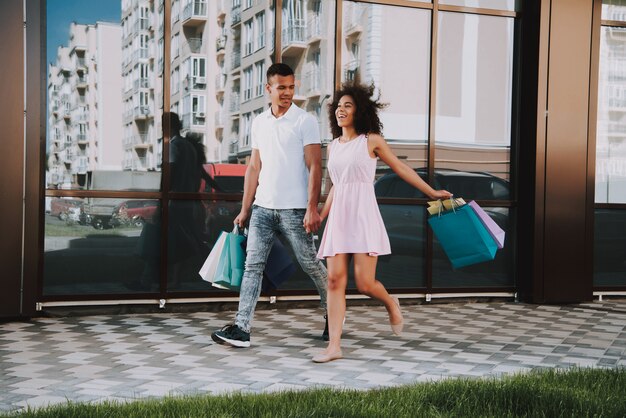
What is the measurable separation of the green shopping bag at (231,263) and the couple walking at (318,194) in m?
0.12

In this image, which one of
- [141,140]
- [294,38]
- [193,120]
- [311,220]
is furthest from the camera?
[294,38]

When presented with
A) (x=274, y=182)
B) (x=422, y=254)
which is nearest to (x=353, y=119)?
(x=274, y=182)

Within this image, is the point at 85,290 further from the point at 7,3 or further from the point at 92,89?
the point at 7,3

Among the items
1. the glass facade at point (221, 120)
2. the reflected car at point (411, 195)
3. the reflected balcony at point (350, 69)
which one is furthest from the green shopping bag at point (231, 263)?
the reflected balcony at point (350, 69)

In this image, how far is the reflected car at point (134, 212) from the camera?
8.00m

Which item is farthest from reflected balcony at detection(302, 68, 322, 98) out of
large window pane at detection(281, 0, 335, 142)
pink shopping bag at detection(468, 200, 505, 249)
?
pink shopping bag at detection(468, 200, 505, 249)

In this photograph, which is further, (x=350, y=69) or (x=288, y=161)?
(x=350, y=69)

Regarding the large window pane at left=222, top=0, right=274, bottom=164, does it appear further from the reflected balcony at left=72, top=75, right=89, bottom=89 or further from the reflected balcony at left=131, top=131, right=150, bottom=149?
the reflected balcony at left=72, top=75, right=89, bottom=89

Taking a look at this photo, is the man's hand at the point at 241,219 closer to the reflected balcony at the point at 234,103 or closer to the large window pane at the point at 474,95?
the reflected balcony at the point at 234,103

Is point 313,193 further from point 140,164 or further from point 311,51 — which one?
point 311,51

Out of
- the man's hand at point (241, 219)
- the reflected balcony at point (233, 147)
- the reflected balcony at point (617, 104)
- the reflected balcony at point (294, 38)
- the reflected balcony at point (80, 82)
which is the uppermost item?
the reflected balcony at point (294, 38)

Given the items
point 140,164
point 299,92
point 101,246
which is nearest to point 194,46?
point 299,92

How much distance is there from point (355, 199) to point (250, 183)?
1.08 m

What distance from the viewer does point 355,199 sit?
605cm
